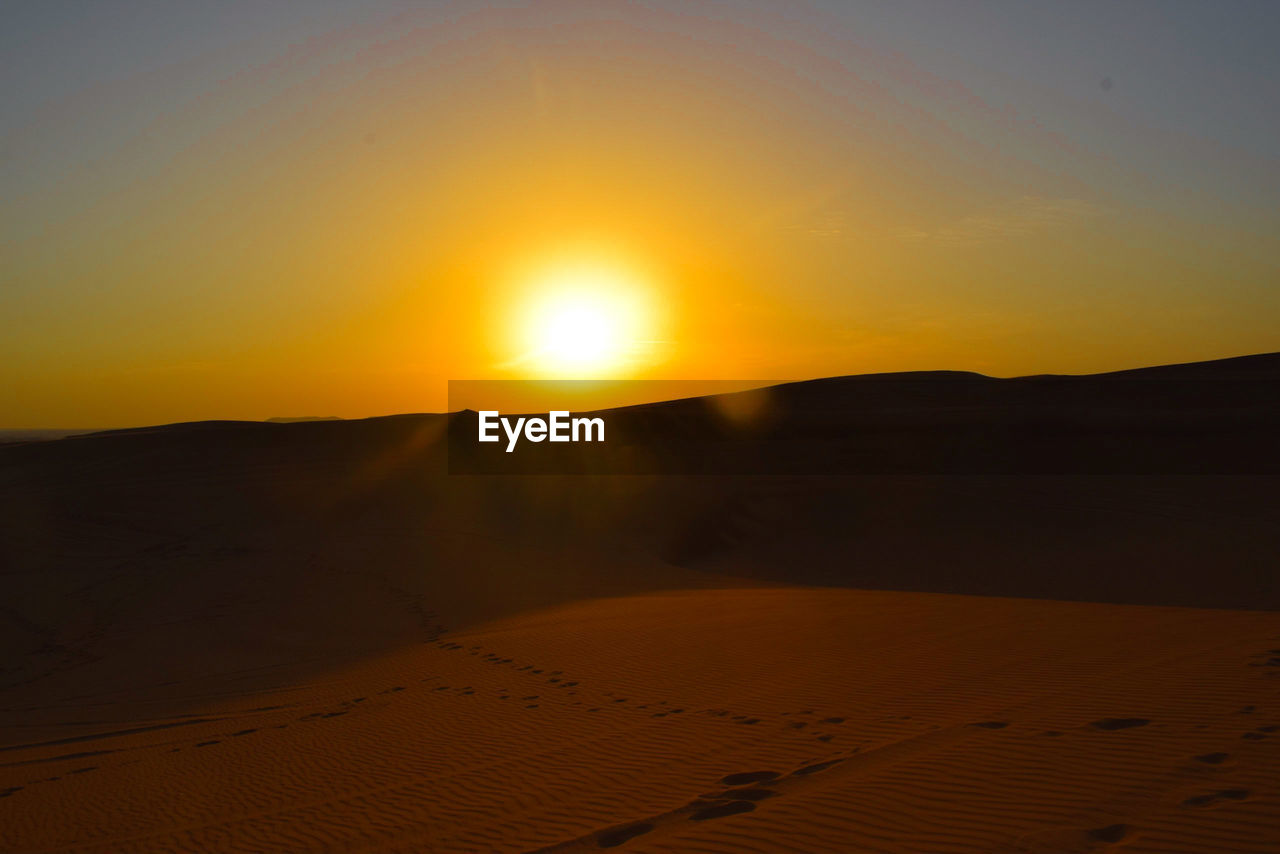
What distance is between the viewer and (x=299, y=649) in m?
14.5

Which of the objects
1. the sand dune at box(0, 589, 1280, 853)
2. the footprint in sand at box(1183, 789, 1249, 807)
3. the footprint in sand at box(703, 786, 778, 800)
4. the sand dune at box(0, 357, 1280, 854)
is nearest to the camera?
the footprint in sand at box(1183, 789, 1249, 807)

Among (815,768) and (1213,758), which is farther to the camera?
(815,768)

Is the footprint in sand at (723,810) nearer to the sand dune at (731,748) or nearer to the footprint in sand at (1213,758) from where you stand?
the sand dune at (731,748)

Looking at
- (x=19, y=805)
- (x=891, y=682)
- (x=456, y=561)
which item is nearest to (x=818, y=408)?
(x=456, y=561)

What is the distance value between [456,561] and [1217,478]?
2193 cm

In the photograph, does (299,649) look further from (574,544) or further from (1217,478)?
(1217,478)

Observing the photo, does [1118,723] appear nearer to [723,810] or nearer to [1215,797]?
[1215,797]

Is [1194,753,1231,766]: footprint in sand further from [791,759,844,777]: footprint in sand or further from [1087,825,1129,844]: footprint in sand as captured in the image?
[791,759,844,777]: footprint in sand

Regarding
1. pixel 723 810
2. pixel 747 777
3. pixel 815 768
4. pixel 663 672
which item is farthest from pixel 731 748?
pixel 663 672

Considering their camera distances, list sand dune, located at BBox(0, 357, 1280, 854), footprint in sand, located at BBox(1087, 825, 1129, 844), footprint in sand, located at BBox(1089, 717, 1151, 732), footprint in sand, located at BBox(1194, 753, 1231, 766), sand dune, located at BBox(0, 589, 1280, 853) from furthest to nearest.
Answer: footprint in sand, located at BBox(1089, 717, 1151, 732) < sand dune, located at BBox(0, 357, 1280, 854) < footprint in sand, located at BBox(1194, 753, 1231, 766) < sand dune, located at BBox(0, 589, 1280, 853) < footprint in sand, located at BBox(1087, 825, 1129, 844)

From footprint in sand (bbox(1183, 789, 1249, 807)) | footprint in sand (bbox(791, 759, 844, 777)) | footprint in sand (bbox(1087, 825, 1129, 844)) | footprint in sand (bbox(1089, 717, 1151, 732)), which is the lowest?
footprint in sand (bbox(791, 759, 844, 777))

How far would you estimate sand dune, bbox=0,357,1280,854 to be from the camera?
5605mm

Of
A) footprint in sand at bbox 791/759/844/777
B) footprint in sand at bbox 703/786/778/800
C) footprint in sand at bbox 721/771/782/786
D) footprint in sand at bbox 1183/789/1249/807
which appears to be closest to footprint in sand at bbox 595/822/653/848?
footprint in sand at bbox 703/786/778/800

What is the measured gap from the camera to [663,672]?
1018cm
